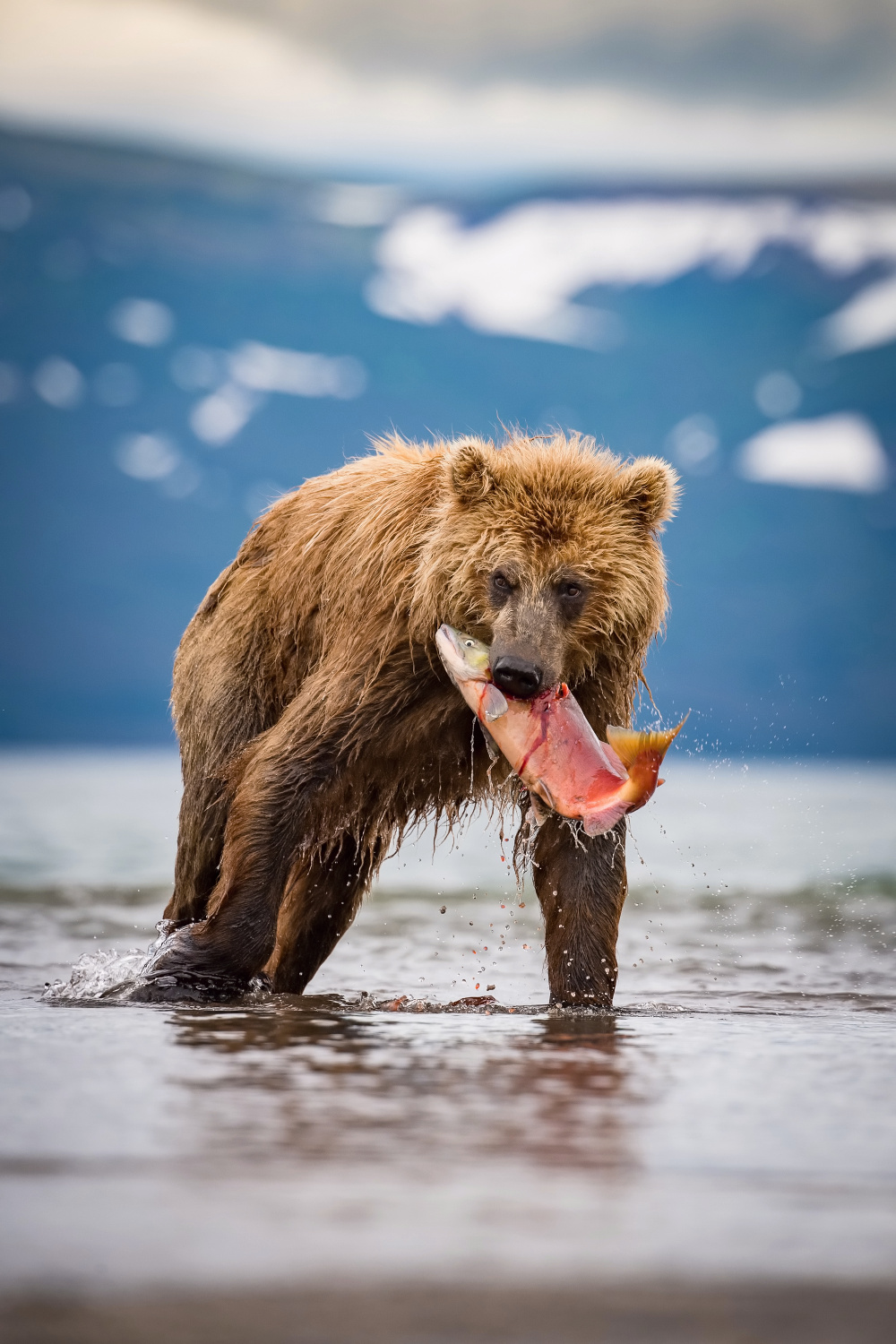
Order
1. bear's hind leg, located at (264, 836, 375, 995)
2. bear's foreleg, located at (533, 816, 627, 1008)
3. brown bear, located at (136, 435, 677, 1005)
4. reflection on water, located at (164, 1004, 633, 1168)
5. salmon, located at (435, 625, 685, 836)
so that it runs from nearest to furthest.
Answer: reflection on water, located at (164, 1004, 633, 1168)
salmon, located at (435, 625, 685, 836)
brown bear, located at (136, 435, 677, 1005)
bear's foreleg, located at (533, 816, 627, 1008)
bear's hind leg, located at (264, 836, 375, 995)

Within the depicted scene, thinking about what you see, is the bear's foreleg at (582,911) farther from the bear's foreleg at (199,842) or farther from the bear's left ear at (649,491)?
the bear's foreleg at (199,842)

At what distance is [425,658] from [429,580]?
0.33 m

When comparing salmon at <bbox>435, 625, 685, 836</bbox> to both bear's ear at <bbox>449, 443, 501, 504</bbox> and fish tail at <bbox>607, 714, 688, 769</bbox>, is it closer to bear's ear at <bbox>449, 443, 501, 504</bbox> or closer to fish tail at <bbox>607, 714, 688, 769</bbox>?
fish tail at <bbox>607, 714, 688, 769</bbox>

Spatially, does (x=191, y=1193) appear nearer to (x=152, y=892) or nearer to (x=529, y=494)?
(x=529, y=494)

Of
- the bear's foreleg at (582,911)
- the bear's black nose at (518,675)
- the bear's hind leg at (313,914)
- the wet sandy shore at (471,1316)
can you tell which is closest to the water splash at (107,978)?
the bear's hind leg at (313,914)

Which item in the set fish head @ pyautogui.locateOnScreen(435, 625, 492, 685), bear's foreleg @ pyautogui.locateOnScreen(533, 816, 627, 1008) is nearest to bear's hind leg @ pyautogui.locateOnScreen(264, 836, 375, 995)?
bear's foreleg @ pyautogui.locateOnScreen(533, 816, 627, 1008)

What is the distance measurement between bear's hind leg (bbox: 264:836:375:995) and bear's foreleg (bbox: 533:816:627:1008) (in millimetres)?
1377

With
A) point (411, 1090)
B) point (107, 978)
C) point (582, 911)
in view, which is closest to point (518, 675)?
point (582, 911)

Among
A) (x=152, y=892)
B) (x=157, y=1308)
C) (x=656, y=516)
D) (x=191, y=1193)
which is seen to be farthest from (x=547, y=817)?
(x=152, y=892)

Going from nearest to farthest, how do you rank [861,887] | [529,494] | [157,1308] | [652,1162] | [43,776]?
[157,1308] → [652,1162] → [529,494] → [861,887] → [43,776]

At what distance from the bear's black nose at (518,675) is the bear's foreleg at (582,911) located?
850 mm

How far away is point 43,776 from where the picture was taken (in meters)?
43.8

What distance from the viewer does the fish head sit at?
5297 mm

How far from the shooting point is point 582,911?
5.67 metres
